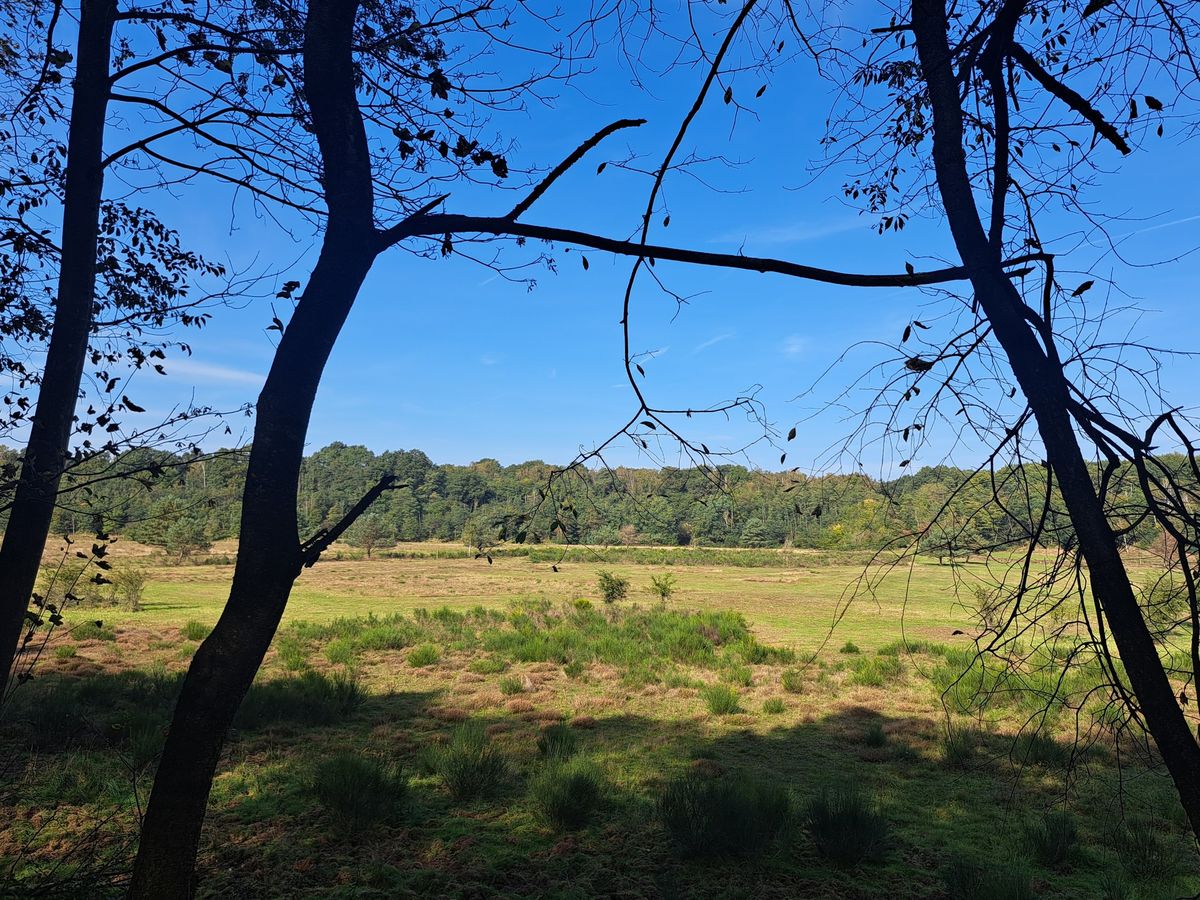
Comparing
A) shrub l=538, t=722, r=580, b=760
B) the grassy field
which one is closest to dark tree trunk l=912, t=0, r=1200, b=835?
the grassy field

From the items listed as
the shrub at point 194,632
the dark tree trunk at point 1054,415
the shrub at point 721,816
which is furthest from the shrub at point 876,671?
the shrub at point 194,632

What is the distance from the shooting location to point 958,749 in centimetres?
882

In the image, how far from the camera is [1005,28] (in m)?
2.27

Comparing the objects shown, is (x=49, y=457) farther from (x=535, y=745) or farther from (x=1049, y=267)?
(x=535, y=745)

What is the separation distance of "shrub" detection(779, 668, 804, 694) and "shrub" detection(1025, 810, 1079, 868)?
6679 mm

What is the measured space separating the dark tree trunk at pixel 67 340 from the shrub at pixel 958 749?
31.6 ft

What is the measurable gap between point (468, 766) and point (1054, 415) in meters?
6.61

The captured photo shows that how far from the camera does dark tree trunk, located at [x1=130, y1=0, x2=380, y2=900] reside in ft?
8.21

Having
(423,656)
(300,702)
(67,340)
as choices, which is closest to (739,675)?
(423,656)

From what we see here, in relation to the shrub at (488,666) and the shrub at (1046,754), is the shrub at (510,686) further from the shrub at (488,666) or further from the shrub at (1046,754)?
the shrub at (1046,754)

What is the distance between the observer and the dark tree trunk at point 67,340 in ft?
12.6

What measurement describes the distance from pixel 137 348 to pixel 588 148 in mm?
4240

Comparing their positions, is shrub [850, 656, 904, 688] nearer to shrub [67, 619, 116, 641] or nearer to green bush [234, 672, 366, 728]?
green bush [234, 672, 366, 728]

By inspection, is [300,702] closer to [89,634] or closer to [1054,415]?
[89,634]
